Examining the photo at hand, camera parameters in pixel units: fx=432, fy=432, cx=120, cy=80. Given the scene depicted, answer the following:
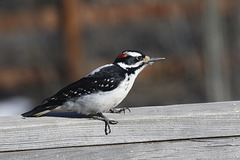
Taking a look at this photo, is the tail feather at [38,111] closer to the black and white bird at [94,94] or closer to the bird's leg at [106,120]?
the black and white bird at [94,94]

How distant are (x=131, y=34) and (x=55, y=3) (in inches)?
84.1

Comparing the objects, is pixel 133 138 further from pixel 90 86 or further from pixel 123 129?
pixel 90 86

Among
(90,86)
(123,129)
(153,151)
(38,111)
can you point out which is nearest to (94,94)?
(90,86)

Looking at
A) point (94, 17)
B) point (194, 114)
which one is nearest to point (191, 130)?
point (194, 114)

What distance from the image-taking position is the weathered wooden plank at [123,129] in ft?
8.30

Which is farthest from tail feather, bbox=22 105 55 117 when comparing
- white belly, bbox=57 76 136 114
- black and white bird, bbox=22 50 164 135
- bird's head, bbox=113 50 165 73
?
bird's head, bbox=113 50 165 73

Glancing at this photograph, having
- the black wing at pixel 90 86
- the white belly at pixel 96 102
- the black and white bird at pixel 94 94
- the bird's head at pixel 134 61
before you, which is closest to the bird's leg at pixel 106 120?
the black and white bird at pixel 94 94

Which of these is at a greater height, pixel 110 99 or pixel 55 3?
pixel 55 3

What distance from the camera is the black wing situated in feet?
9.90

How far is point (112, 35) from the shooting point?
805 centimetres

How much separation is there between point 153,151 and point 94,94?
748 mm

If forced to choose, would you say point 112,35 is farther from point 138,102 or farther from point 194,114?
point 194,114

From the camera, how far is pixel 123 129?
260 centimetres

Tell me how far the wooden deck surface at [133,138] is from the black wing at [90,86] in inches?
15.9
